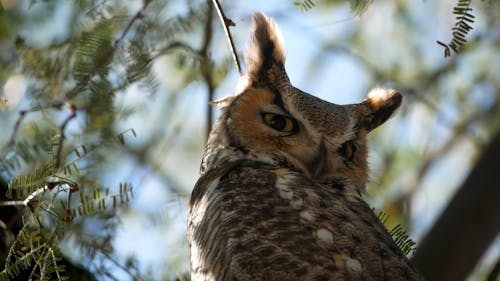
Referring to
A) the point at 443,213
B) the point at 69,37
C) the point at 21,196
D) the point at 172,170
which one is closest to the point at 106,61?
the point at 69,37

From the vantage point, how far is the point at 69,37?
328cm

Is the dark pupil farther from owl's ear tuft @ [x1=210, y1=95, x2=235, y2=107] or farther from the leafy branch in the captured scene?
the leafy branch

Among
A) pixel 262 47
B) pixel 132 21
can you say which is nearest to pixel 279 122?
pixel 262 47

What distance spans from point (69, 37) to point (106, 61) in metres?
0.46

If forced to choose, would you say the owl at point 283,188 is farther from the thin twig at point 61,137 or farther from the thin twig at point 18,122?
the thin twig at point 18,122

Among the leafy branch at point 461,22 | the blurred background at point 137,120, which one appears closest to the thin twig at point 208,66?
the blurred background at point 137,120

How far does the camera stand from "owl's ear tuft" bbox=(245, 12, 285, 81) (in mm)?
3068

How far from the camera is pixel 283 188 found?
2.45 metres

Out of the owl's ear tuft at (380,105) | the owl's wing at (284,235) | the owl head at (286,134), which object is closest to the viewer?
the owl's wing at (284,235)

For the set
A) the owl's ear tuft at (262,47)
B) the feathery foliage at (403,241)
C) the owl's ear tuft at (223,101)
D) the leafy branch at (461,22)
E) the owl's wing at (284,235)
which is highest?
the leafy branch at (461,22)

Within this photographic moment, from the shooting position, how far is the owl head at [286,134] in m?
2.79

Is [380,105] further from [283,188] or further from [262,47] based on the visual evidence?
[283,188]

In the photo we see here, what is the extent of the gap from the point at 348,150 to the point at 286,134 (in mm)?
238

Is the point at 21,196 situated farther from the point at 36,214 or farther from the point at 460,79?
the point at 460,79
